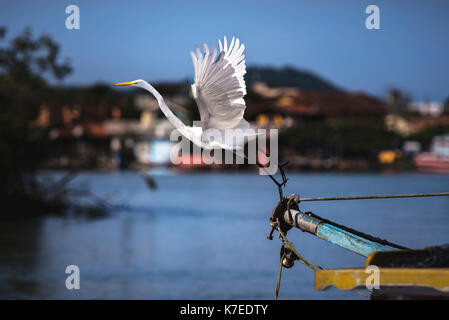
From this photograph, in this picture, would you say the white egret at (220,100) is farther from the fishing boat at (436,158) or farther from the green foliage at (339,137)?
the fishing boat at (436,158)

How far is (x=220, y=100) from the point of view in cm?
501

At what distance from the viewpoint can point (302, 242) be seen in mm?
17641

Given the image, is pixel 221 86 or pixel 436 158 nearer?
pixel 221 86

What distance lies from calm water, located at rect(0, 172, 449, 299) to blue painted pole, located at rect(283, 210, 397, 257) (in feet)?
17.5


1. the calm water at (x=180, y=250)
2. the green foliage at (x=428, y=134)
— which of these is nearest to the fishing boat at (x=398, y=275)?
the calm water at (x=180, y=250)

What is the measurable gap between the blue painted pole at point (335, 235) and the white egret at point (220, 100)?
870 millimetres

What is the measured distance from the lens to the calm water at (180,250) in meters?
11.9

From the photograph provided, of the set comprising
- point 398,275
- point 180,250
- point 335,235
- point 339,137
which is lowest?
point 180,250

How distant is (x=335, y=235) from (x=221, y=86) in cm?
145

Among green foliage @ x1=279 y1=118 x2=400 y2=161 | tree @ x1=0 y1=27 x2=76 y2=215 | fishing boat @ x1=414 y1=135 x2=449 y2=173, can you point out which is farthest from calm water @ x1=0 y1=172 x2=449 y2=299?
fishing boat @ x1=414 y1=135 x2=449 y2=173

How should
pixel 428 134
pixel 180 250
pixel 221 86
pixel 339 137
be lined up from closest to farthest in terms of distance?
pixel 221 86 < pixel 180 250 < pixel 339 137 < pixel 428 134

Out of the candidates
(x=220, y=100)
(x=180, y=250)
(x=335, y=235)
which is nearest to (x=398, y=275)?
(x=335, y=235)

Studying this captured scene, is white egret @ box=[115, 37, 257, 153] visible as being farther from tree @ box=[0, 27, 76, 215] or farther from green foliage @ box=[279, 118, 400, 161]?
green foliage @ box=[279, 118, 400, 161]

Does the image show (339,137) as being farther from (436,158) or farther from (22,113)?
(22,113)
